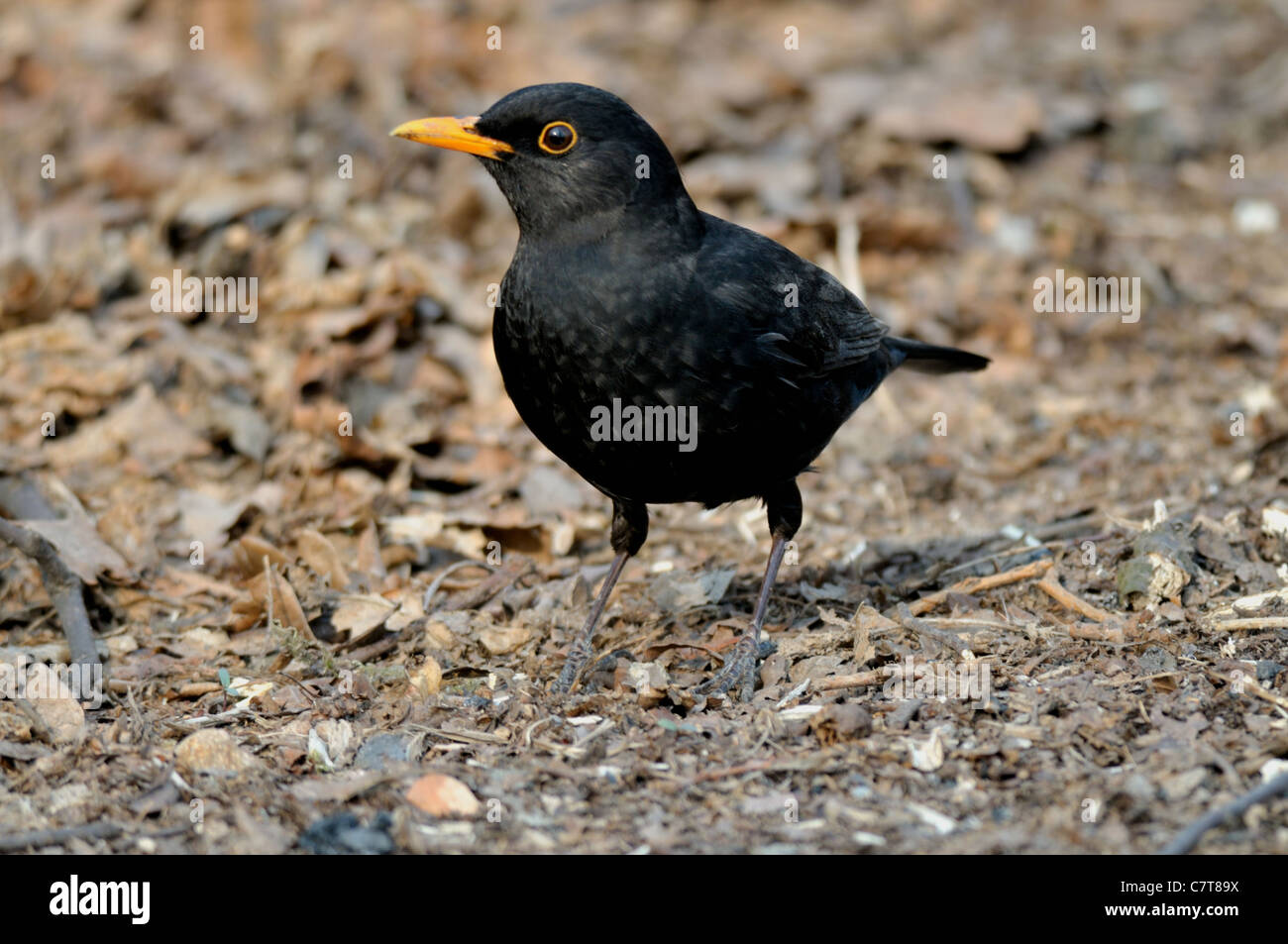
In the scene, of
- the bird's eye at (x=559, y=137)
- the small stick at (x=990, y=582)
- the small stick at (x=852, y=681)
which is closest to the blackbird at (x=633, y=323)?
the bird's eye at (x=559, y=137)

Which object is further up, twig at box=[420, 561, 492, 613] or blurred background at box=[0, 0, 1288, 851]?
blurred background at box=[0, 0, 1288, 851]

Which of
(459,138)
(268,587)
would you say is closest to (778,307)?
(459,138)

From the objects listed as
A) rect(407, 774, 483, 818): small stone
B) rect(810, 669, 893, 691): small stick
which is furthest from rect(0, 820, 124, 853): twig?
rect(810, 669, 893, 691): small stick

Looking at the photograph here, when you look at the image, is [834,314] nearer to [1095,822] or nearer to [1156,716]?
[1156,716]

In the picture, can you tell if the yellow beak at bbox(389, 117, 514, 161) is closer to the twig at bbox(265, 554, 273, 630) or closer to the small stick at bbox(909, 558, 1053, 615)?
the twig at bbox(265, 554, 273, 630)

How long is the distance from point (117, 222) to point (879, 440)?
4795 millimetres

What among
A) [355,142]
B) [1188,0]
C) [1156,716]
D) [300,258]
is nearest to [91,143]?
[355,142]

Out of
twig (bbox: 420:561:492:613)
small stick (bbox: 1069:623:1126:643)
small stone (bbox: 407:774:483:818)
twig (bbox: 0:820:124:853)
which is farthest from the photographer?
twig (bbox: 420:561:492:613)

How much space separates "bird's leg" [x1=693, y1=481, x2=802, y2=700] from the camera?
16.6ft

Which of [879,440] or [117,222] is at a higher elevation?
[117,222]

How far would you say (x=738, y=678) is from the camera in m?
5.11

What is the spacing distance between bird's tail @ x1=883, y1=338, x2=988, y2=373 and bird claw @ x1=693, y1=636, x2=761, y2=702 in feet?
6.26

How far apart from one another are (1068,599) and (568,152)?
257cm

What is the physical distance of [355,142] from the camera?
9.36 meters
